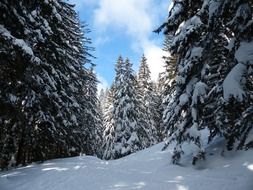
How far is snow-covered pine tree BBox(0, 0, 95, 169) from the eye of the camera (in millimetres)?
10938

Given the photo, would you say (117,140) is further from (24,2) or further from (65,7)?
(24,2)

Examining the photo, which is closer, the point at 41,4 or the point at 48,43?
the point at 41,4

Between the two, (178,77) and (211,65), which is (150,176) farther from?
(211,65)

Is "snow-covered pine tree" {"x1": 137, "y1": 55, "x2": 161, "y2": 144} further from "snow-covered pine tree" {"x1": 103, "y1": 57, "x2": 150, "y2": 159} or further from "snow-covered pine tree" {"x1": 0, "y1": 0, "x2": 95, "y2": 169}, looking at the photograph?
"snow-covered pine tree" {"x1": 0, "y1": 0, "x2": 95, "y2": 169}

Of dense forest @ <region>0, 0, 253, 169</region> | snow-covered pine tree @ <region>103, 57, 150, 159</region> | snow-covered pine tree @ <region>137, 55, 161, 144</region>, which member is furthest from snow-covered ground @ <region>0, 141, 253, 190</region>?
snow-covered pine tree @ <region>137, 55, 161, 144</region>

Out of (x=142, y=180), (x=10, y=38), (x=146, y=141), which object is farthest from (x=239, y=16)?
(x=146, y=141)

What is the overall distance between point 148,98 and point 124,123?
35.5ft

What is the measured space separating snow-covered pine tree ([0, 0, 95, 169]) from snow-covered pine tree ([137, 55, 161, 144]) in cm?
2084

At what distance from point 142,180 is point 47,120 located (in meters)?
7.03

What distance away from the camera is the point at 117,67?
121 feet

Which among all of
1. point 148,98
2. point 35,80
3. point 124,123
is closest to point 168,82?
point 124,123

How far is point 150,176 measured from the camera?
1097 centimetres

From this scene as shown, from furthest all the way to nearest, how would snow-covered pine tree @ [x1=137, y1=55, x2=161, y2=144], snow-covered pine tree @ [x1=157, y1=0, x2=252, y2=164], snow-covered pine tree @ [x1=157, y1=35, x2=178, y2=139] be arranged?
1. snow-covered pine tree @ [x1=137, y1=55, x2=161, y2=144]
2. snow-covered pine tree @ [x1=157, y1=35, x2=178, y2=139]
3. snow-covered pine tree @ [x1=157, y1=0, x2=252, y2=164]

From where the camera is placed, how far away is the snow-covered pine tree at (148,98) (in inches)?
1657
